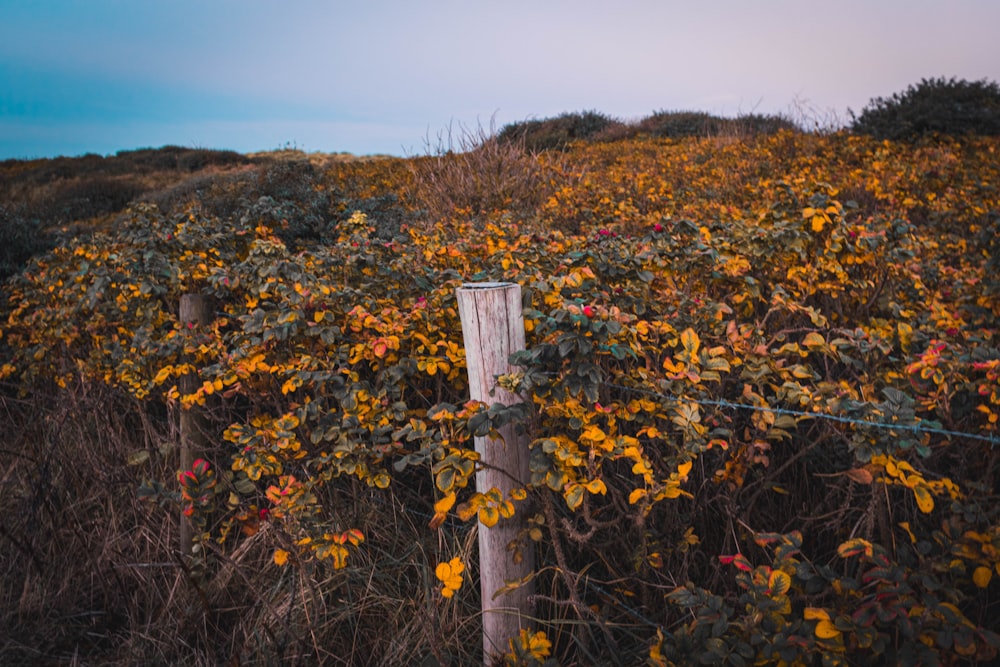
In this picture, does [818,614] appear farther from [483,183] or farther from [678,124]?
[678,124]

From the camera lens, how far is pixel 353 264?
9.06 feet

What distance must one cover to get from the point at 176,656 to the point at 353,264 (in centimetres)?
175

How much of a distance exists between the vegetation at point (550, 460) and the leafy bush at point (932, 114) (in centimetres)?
839

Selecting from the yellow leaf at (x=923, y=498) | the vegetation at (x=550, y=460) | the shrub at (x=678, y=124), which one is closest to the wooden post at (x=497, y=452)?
the vegetation at (x=550, y=460)

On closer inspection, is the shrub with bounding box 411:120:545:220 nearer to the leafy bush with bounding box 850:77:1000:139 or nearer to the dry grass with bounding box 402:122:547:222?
the dry grass with bounding box 402:122:547:222

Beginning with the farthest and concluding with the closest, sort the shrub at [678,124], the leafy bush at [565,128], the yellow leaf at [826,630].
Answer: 1. the leafy bush at [565,128]
2. the shrub at [678,124]
3. the yellow leaf at [826,630]

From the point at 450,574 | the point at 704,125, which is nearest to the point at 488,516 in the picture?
the point at 450,574

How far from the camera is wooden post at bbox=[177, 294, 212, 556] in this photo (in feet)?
8.79

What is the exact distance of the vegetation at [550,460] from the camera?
5.48 ft

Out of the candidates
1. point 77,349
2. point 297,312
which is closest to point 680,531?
point 297,312

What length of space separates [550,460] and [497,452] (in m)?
0.20

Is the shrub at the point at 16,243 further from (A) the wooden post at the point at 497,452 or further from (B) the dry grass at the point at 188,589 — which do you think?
(A) the wooden post at the point at 497,452

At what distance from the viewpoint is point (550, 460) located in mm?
1797

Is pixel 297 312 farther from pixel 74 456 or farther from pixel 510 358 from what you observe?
pixel 74 456
